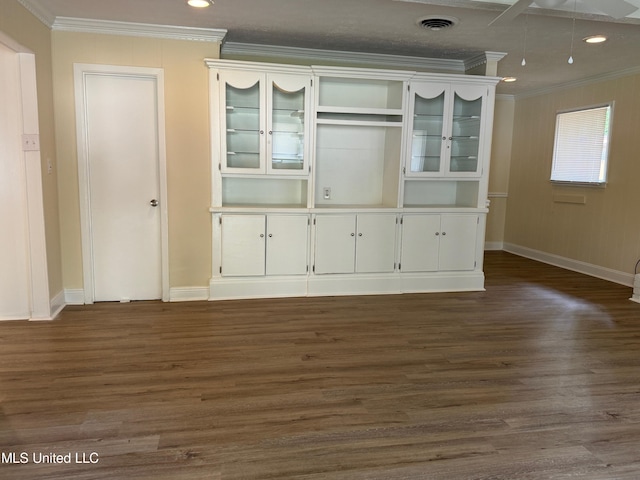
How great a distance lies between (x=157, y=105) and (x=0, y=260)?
1820 millimetres

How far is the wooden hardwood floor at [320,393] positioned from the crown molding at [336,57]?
2504mm

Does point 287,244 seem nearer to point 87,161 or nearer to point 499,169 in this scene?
point 87,161

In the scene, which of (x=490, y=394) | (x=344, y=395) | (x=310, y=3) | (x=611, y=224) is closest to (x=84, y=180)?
(x=310, y=3)

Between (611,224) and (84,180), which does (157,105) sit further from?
(611,224)

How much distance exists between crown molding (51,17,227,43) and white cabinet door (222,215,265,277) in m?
1.63

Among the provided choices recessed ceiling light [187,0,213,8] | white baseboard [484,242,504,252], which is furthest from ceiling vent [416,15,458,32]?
white baseboard [484,242,504,252]

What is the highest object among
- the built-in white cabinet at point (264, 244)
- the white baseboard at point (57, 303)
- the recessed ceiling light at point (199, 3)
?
the recessed ceiling light at point (199, 3)

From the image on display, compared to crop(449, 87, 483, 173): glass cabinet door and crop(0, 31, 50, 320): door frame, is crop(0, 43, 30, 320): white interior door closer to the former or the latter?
crop(0, 31, 50, 320): door frame

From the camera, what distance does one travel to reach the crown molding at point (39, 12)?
3418 mm

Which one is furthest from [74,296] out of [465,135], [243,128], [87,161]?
[465,135]

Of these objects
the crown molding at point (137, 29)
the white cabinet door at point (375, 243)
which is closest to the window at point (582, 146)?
the white cabinet door at point (375, 243)

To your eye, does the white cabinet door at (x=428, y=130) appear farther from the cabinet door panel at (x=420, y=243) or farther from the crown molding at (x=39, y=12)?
the crown molding at (x=39, y=12)

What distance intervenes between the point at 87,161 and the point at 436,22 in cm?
321

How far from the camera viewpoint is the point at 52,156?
157 inches
